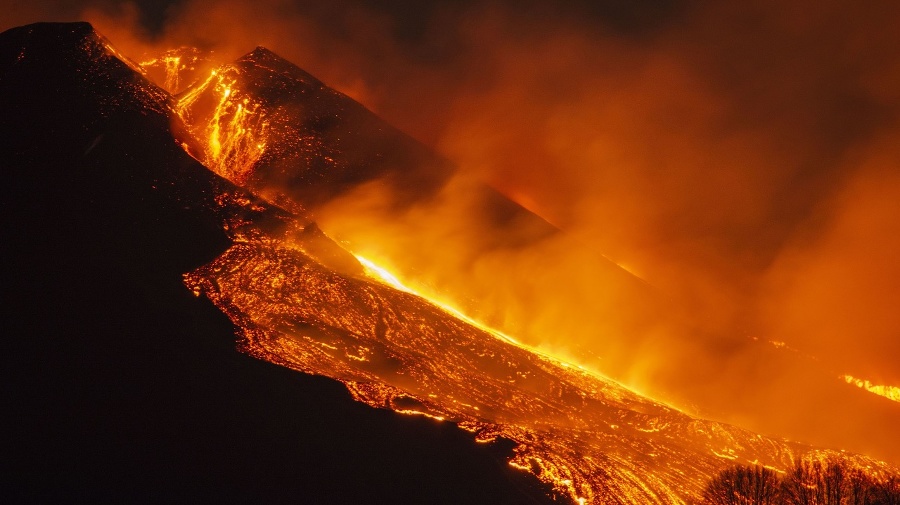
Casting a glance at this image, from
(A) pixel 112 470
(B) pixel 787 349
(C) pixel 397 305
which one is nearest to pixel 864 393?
(B) pixel 787 349

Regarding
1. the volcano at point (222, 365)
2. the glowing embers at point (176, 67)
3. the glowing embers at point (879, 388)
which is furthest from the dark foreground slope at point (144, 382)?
the glowing embers at point (879, 388)

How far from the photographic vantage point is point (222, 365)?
26.0 meters

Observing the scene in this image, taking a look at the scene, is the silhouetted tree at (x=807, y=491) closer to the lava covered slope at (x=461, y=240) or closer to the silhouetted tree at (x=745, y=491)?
the silhouetted tree at (x=745, y=491)

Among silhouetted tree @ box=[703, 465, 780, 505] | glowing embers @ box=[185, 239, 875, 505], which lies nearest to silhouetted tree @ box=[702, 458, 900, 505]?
silhouetted tree @ box=[703, 465, 780, 505]

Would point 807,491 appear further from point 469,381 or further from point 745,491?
point 469,381

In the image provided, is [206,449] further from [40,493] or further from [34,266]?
[34,266]

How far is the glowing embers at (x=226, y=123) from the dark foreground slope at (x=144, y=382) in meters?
12.2

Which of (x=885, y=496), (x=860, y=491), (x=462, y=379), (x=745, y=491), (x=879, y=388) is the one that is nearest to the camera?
(x=885, y=496)

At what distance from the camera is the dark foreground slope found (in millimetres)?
20734

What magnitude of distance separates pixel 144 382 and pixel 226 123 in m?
34.4

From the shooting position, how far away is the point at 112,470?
2008cm

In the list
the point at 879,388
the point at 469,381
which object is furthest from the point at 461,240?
the point at 879,388

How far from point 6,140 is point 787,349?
64.7 meters

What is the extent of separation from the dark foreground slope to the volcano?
75 millimetres
